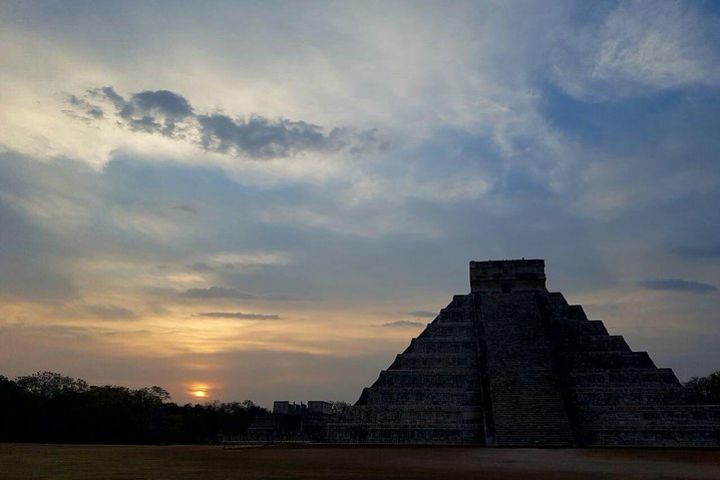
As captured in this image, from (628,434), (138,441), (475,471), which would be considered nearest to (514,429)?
(628,434)

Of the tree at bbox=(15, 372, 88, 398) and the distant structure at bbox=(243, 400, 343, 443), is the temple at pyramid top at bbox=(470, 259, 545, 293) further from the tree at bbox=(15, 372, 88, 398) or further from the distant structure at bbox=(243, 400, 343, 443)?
the tree at bbox=(15, 372, 88, 398)

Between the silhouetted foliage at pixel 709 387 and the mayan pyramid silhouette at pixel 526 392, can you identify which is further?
the silhouetted foliage at pixel 709 387

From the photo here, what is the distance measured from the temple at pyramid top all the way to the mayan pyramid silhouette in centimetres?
344

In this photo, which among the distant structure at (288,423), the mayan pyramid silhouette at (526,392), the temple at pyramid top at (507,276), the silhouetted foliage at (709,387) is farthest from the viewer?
the silhouetted foliage at (709,387)

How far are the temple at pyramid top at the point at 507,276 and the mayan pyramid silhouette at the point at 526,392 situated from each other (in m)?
3.44

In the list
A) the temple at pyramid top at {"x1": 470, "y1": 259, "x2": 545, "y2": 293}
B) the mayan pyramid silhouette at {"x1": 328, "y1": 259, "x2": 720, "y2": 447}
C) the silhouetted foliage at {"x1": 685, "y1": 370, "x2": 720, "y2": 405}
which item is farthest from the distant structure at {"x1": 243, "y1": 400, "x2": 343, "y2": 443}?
the silhouetted foliage at {"x1": 685, "y1": 370, "x2": 720, "y2": 405}

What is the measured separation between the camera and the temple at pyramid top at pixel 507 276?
38156 millimetres

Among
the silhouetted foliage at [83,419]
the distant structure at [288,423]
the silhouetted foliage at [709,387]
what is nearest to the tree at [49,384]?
the silhouetted foliage at [83,419]

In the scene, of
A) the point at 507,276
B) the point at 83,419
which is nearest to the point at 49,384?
the point at 83,419

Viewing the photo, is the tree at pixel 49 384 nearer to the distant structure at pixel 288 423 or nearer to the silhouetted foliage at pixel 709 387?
the distant structure at pixel 288 423

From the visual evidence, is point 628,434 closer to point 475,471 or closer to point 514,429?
point 514,429

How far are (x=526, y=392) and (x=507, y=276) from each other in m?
12.3

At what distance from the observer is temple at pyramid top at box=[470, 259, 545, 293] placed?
38.2m

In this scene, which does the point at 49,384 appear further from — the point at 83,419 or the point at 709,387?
the point at 709,387
